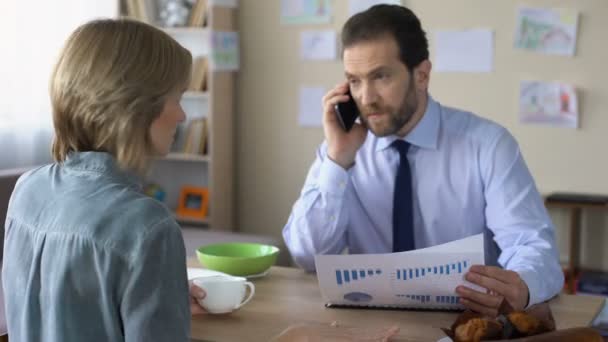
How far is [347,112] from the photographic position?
212 centimetres

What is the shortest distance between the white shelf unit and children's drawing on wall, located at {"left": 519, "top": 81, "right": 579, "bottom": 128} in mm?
1590

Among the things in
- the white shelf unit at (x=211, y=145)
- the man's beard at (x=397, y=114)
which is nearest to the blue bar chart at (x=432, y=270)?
the man's beard at (x=397, y=114)

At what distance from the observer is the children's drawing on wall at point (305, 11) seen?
4.15 metres

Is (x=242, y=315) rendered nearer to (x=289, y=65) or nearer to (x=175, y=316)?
(x=175, y=316)

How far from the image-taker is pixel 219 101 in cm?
424

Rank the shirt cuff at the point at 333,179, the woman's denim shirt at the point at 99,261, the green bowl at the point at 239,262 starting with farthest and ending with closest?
the shirt cuff at the point at 333,179
the green bowl at the point at 239,262
the woman's denim shirt at the point at 99,261

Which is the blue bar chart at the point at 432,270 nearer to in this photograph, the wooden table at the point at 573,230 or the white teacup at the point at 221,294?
the white teacup at the point at 221,294

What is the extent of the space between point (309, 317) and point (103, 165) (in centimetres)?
59

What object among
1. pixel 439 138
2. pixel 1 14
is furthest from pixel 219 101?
pixel 439 138

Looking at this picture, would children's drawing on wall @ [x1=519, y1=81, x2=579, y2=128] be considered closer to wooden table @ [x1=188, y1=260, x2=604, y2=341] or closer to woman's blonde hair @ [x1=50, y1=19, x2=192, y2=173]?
wooden table @ [x1=188, y1=260, x2=604, y2=341]

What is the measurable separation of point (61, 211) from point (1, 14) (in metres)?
2.89

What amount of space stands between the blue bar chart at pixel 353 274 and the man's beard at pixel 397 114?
64 cm

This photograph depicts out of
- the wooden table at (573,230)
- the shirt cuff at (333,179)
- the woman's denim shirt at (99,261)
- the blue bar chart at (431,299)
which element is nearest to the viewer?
the woman's denim shirt at (99,261)

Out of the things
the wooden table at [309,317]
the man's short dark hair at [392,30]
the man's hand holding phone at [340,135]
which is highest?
the man's short dark hair at [392,30]
